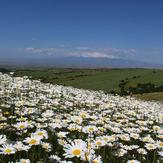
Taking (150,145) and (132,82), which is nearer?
(150,145)

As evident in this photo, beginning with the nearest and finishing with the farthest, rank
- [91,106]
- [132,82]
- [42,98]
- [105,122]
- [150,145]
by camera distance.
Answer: [150,145] < [105,122] < [42,98] < [91,106] < [132,82]

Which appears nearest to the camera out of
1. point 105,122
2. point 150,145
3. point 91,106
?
point 150,145

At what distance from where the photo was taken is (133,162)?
495 cm

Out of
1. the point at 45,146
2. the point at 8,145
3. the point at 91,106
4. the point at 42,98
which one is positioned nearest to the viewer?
the point at 8,145

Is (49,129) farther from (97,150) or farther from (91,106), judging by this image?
(91,106)

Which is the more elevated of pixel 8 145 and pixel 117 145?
pixel 8 145

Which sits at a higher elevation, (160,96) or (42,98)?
(42,98)

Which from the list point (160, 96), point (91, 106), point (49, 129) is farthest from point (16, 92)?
point (160, 96)

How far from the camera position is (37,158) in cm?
485

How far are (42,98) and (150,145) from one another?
19.0 ft

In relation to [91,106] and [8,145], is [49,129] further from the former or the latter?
[91,106]

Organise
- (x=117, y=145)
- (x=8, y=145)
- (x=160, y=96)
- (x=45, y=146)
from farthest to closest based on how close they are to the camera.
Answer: (x=160, y=96) < (x=117, y=145) < (x=45, y=146) < (x=8, y=145)

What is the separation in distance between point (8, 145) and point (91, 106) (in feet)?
26.7

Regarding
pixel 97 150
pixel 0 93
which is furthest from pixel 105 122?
pixel 0 93
